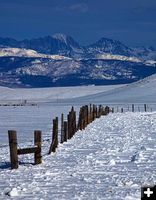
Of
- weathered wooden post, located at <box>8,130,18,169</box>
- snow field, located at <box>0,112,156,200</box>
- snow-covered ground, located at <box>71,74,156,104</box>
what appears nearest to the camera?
snow field, located at <box>0,112,156,200</box>

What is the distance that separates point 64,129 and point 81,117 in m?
8.46

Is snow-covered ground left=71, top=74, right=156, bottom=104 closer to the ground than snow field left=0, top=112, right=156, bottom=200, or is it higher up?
higher up

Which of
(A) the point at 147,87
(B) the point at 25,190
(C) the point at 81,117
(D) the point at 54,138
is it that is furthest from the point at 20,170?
(A) the point at 147,87

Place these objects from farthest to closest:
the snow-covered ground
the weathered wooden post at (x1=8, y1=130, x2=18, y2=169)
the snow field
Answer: the snow-covered ground, the weathered wooden post at (x1=8, y1=130, x2=18, y2=169), the snow field

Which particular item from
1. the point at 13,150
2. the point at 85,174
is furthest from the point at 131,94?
the point at 85,174

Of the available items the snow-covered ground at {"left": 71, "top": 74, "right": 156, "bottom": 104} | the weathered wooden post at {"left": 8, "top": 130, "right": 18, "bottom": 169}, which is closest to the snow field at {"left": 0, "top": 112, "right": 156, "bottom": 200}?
the weathered wooden post at {"left": 8, "top": 130, "right": 18, "bottom": 169}

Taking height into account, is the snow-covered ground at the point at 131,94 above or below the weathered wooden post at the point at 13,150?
above

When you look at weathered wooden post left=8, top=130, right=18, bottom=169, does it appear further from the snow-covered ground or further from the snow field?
the snow-covered ground

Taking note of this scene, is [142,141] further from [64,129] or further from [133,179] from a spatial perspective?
[133,179]

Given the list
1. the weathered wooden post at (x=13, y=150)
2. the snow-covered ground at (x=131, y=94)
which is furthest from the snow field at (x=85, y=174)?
the snow-covered ground at (x=131, y=94)

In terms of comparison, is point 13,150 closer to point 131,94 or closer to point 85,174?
point 85,174

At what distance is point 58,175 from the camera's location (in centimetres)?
1399

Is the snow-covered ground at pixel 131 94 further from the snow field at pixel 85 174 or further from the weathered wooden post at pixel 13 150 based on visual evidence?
the weathered wooden post at pixel 13 150

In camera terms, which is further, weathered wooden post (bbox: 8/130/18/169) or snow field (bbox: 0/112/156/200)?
weathered wooden post (bbox: 8/130/18/169)
